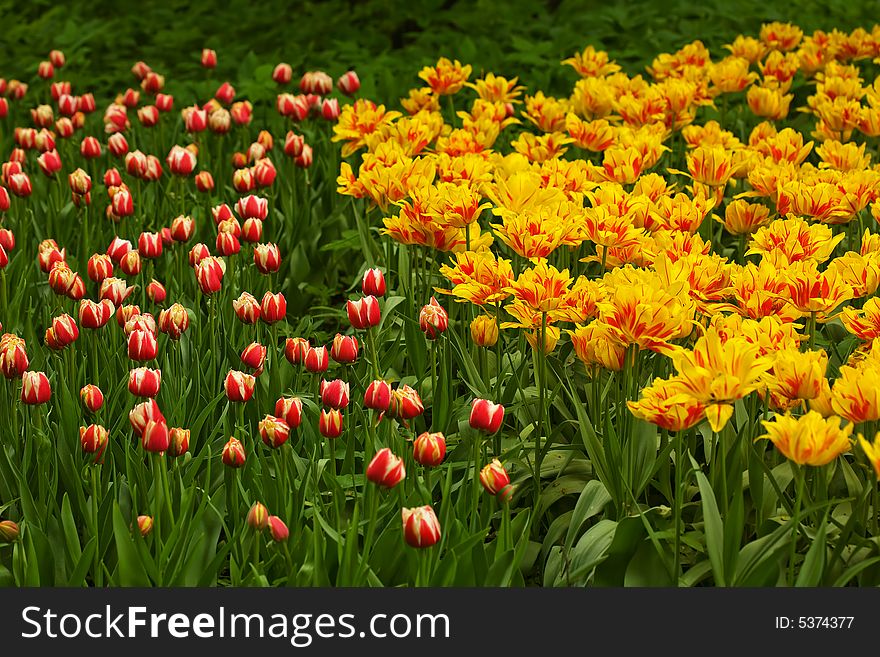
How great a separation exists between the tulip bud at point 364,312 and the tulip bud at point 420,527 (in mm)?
758

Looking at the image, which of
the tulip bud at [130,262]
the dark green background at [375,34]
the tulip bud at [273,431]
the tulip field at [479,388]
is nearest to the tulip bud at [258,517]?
the tulip field at [479,388]

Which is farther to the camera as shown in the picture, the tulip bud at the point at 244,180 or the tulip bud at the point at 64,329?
the tulip bud at the point at 244,180

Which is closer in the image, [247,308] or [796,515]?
[796,515]

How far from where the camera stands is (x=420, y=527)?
2.01 meters

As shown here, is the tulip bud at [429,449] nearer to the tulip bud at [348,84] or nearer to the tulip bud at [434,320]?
the tulip bud at [434,320]

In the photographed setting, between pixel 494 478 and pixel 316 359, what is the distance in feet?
2.01

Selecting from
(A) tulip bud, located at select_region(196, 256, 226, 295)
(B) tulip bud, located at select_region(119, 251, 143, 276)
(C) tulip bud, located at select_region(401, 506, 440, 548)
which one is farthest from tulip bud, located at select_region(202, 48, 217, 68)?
(C) tulip bud, located at select_region(401, 506, 440, 548)

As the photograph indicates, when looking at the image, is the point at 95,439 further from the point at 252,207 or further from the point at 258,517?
the point at 252,207

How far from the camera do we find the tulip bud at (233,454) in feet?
7.57

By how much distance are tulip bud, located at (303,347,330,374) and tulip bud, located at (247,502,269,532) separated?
54cm

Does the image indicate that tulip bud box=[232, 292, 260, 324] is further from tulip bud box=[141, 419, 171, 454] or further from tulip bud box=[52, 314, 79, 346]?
tulip bud box=[141, 419, 171, 454]

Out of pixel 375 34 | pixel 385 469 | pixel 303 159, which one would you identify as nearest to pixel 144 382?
pixel 385 469

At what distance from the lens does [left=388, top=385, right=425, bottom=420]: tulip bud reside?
236 centimetres

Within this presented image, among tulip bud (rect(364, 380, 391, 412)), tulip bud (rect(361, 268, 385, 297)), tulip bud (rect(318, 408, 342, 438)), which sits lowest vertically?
tulip bud (rect(318, 408, 342, 438))
